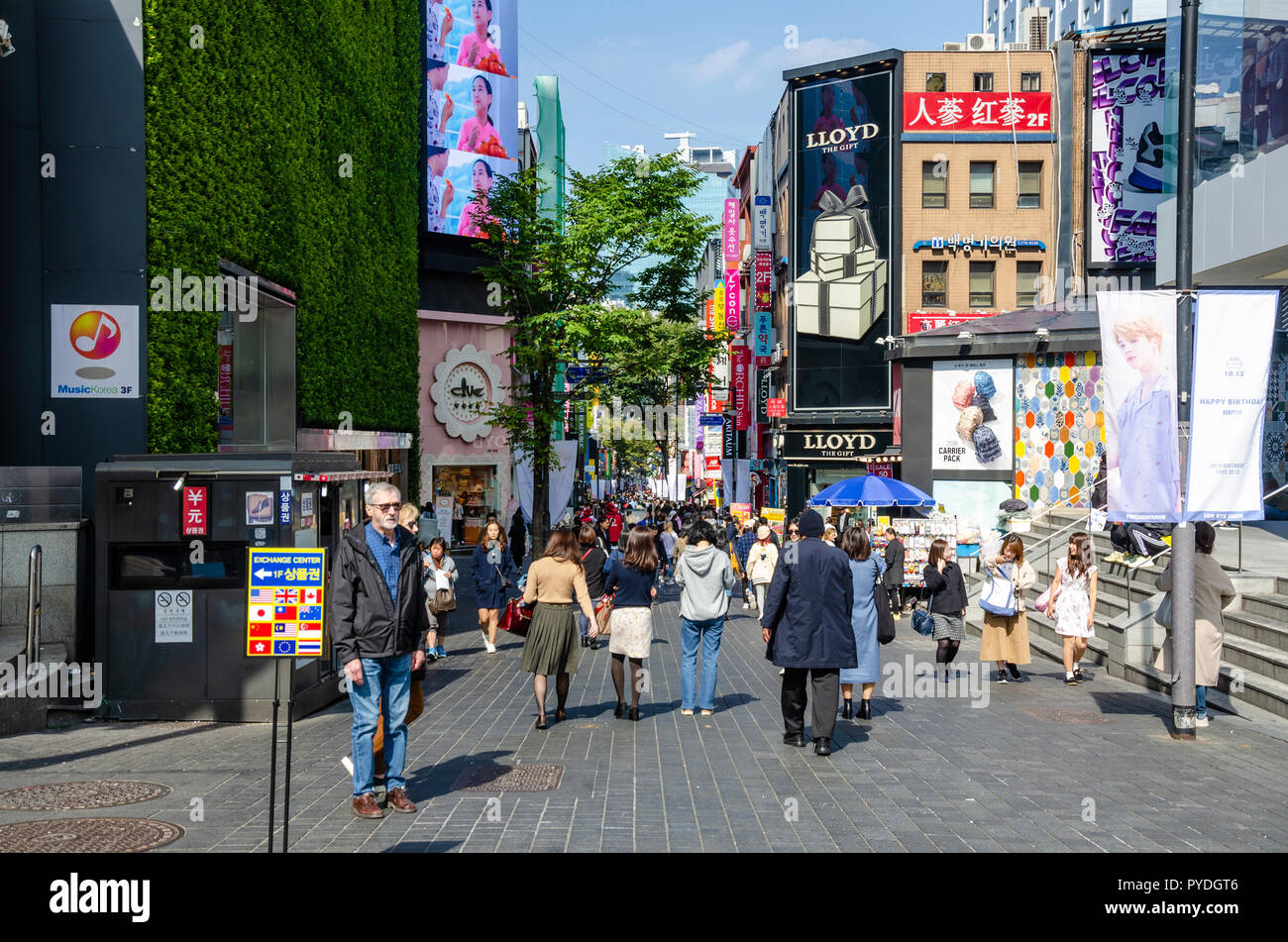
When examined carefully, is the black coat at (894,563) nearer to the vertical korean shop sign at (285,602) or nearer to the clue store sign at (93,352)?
the clue store sign at (93,352)

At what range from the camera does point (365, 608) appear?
7773 mm

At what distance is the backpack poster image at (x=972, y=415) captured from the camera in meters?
33.9

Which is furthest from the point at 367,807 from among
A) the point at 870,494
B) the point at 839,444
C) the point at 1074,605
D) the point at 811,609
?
the point at 839,444

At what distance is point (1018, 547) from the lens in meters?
14.7

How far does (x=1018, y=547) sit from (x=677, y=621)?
9.15 metres

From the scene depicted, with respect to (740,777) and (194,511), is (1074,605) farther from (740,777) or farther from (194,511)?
(194,511)

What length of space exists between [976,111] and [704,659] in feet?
125

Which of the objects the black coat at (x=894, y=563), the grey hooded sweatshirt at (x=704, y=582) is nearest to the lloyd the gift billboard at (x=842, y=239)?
the black coat at (x=894, y=563)

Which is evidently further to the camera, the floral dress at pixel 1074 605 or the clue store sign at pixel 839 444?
the clue store sign at pixel 839 444

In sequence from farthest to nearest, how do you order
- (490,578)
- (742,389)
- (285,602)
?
(742,389) → (490,578) → (285,602)

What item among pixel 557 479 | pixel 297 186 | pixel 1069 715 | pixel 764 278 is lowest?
pixel 1069 715

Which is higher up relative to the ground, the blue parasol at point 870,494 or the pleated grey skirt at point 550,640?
the blue parasol at point 870,494

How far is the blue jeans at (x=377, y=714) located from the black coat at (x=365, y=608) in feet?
0.42

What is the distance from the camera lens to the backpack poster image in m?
33.9
